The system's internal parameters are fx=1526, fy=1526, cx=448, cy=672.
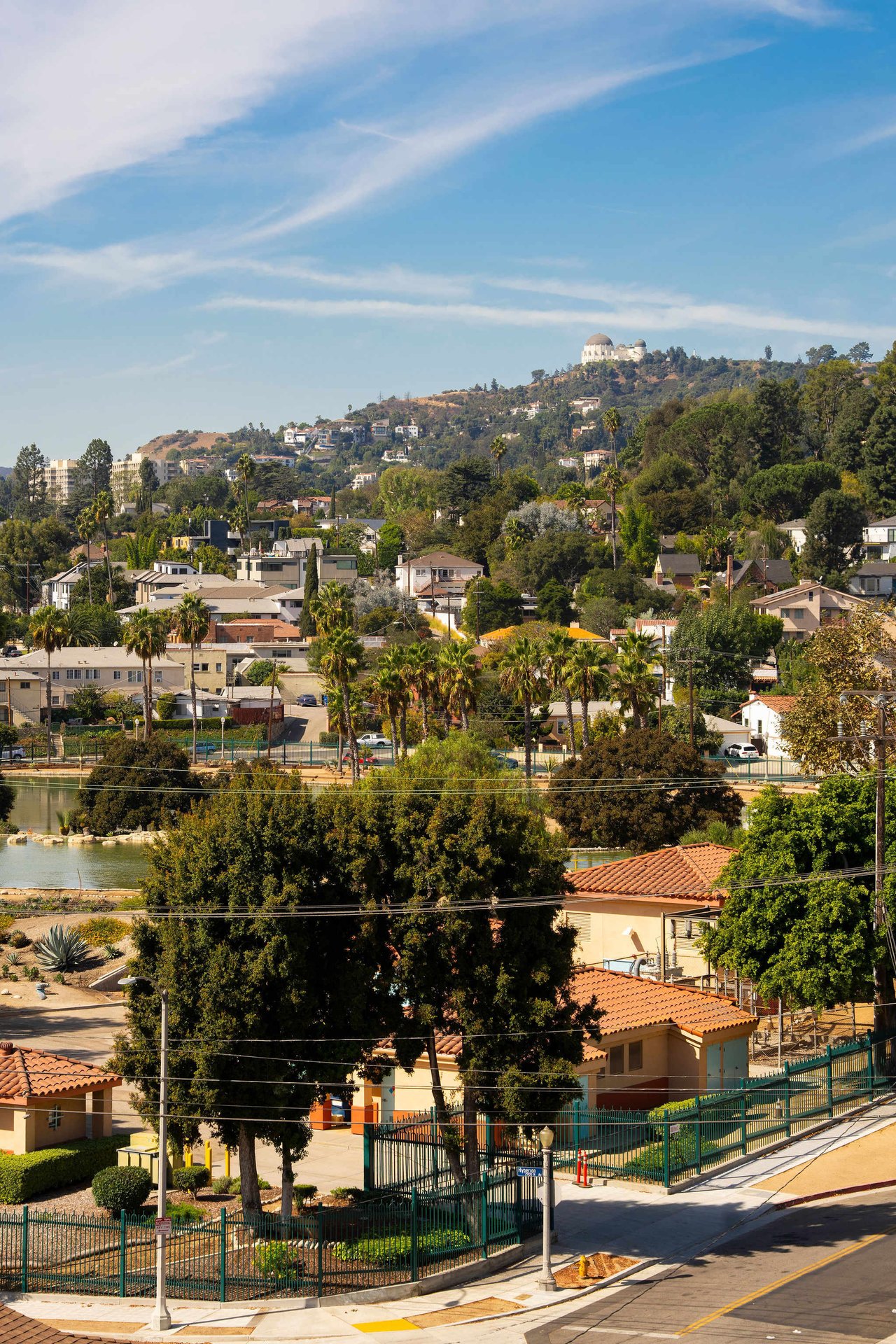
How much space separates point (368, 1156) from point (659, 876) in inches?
852

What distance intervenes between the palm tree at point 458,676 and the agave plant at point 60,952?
38.3m

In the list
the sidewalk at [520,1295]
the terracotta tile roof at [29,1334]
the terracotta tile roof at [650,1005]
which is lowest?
the sidewalk at [520,1295]

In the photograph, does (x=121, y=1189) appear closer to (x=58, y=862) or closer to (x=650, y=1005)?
(x=650, y=1005)

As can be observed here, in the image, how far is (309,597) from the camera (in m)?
153

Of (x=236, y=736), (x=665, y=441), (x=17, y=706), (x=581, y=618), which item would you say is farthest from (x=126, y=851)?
(x=665, y=441)

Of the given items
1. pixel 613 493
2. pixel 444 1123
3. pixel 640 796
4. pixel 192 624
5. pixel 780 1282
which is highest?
pixel 613 493

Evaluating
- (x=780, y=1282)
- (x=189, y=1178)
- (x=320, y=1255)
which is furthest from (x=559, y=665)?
(x=320, y=1255)

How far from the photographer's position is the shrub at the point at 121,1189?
98.9ft

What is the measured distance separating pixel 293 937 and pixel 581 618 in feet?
392

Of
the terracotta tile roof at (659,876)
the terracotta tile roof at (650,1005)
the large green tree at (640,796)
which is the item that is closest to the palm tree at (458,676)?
the large green tree at (640,796)

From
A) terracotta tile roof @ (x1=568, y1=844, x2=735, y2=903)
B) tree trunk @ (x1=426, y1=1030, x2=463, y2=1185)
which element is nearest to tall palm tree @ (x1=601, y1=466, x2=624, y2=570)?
terracotta tile roof @ (x1=568, y1=844, x2=735, y2=903)

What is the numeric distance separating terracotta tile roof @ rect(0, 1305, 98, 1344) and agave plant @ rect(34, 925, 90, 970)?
30797 millimetres

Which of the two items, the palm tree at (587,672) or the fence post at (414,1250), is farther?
the palm tree at (587,672)

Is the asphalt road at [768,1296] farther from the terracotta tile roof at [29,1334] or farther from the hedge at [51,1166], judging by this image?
the hedge at [51,1166]
